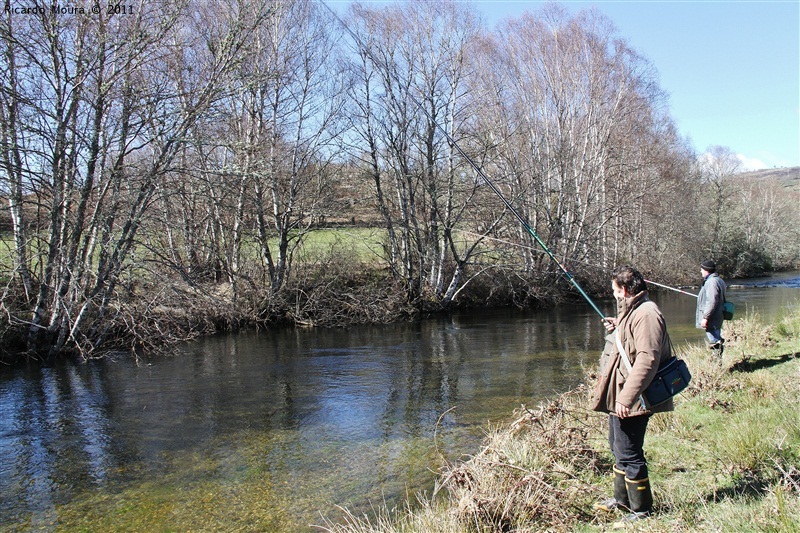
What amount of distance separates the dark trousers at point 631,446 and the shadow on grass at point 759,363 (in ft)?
16.7

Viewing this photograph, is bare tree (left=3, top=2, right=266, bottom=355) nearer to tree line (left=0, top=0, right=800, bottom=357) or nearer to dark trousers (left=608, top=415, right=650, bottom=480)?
tree line (left=0, top=0, right=800, bottom=357)

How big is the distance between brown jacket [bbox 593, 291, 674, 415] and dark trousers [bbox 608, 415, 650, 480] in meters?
0.13

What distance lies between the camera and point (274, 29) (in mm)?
19938

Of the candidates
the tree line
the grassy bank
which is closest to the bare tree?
the tree line

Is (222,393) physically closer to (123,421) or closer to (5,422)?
(123,421)

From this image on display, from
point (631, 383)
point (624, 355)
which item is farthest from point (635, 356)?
point (631, 383)

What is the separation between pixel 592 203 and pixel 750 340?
19.6 meters

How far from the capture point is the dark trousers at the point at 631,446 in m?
4.14

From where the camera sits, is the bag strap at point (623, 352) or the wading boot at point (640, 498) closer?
the wading boot at point (640, 498)

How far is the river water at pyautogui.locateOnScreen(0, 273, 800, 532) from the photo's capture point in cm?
593

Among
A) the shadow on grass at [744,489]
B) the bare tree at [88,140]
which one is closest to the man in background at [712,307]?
the shadow on grass at [744,489]

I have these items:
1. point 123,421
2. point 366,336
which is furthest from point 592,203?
point 123,421

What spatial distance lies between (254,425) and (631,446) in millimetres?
5804

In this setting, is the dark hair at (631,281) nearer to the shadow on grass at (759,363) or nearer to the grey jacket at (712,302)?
the shadow on grass at (759,363)
